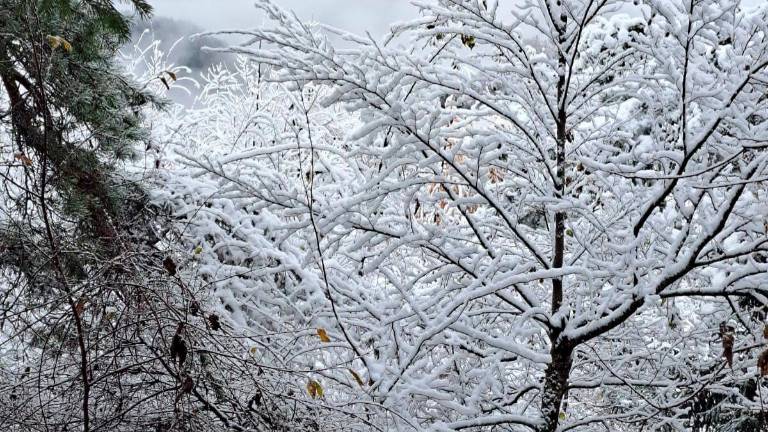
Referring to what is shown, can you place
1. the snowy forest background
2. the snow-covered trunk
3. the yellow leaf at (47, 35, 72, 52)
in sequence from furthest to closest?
1. the snow-covered trunk
2. the yellow leaf at (47, 35, 72, 52)
3. the snowy forest background

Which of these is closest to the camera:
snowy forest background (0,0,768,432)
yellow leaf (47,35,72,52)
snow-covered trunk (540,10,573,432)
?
snowy forest background (0,0,768,432)

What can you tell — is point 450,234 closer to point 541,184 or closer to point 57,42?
point 541,184

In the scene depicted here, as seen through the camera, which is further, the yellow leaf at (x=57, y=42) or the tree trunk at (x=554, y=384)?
the tree trunk at (x=554, y=384)

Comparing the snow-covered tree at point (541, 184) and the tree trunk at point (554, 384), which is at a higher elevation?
the snow-covered tree at point (541, 184)

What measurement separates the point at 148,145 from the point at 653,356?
4.70 m

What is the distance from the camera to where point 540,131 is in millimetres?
3586

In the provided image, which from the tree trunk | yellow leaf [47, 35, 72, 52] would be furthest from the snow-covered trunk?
yellow leaf [47, 35, 72, 52]

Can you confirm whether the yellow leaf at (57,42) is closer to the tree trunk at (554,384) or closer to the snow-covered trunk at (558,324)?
the snow-covered trunk at (558,324)

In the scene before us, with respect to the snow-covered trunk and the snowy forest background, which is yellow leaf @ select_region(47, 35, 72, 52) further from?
the snow-covered trunk

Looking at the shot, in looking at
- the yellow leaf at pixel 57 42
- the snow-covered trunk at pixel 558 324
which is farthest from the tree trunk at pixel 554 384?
the yellow leaf at pixel 57 42

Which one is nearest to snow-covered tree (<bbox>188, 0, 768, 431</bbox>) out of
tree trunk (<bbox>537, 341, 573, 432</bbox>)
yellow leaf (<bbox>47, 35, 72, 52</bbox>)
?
tree trunk (<bbox>537, 341, 573, 432</bbox>)

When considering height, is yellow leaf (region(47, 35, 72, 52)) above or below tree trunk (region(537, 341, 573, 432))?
above

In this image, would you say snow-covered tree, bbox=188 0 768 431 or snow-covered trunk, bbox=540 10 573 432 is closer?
snow-covered tree, bbox=188 0 768 431

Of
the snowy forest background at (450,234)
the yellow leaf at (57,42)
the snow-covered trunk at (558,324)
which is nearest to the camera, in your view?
the snowy forest background at (450,234)
